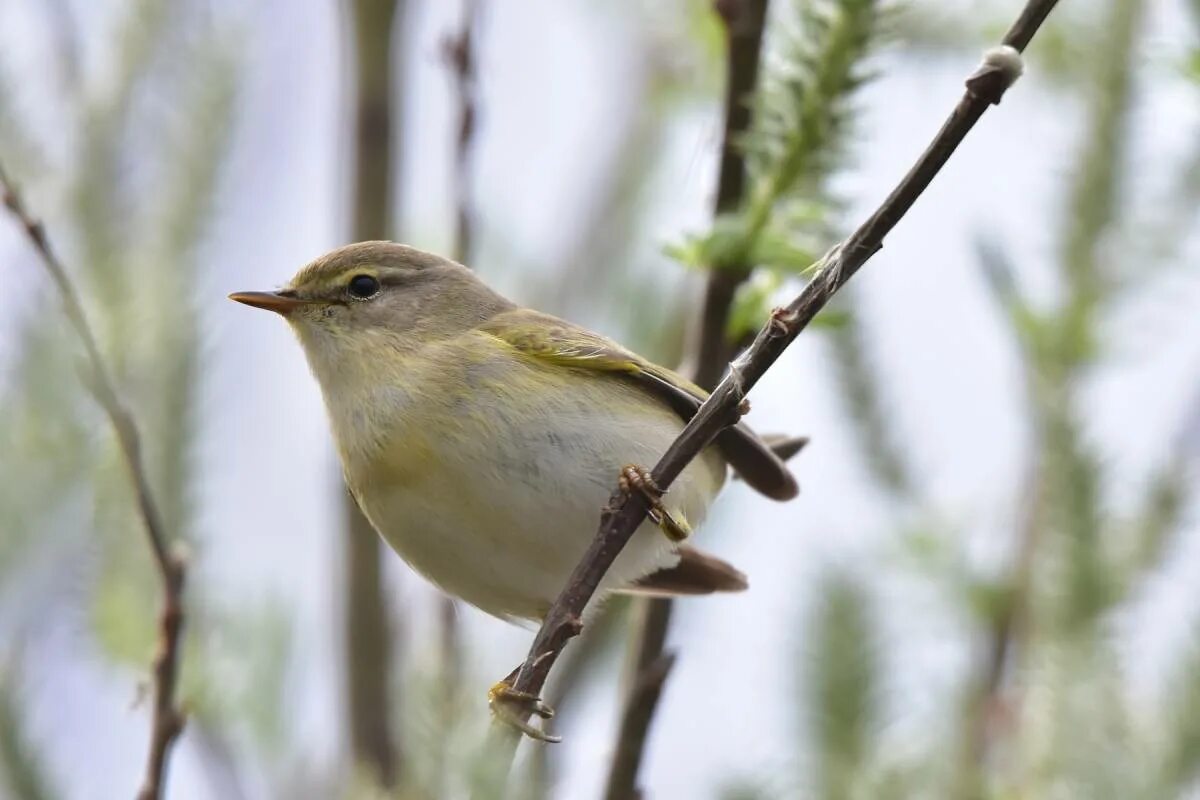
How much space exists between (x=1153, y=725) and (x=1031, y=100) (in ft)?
4.83

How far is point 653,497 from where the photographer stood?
1721 mm

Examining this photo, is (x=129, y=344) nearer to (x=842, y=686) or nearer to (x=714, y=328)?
(x=714, y=328)

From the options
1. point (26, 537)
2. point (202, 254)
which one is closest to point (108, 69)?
point (202, 254)

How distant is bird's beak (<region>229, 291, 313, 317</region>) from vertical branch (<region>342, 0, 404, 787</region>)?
0.22m

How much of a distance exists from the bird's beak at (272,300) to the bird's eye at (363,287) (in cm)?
9

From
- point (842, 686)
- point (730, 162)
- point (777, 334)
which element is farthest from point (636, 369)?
point (777, 334)

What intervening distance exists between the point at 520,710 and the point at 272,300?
119 centimetres

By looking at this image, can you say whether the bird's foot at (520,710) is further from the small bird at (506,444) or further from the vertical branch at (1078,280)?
the vertical branch at (1078,280)

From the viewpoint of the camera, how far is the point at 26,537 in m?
2.09

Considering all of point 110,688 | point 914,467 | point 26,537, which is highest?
point 914,467

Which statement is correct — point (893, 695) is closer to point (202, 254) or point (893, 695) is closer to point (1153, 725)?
point (1153, 725)

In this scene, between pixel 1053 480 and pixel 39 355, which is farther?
pixel 39 355

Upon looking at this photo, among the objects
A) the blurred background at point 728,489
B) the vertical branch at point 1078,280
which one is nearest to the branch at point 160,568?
the blurred background at point 728,489

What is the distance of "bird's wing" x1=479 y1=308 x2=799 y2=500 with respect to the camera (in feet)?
7.71
